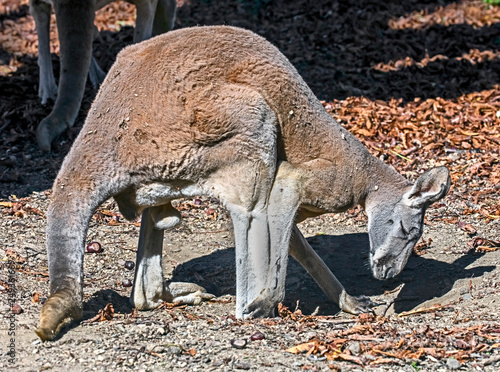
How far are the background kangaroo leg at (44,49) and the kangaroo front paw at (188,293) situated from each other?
4.19m

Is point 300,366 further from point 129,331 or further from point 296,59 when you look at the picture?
point 296,59

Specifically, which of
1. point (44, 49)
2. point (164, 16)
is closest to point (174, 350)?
point (44, 49)

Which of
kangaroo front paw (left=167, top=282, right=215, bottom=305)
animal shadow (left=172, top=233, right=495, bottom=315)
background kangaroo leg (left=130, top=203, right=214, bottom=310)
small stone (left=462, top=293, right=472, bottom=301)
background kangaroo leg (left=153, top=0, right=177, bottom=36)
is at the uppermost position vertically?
background kangaroo leg (left=153, top=0, right=177, bottom=36)

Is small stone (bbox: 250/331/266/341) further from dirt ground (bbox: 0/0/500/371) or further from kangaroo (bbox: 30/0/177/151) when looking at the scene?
kangaroo (bbox: 30/0/177/151)

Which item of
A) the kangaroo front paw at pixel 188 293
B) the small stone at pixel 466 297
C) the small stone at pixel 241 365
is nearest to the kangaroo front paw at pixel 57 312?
the small stone at pixel 241 365

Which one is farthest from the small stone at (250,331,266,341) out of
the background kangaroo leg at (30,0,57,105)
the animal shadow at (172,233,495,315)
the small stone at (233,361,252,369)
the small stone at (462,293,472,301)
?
the background kangaroo leg at (30,0,57,105)

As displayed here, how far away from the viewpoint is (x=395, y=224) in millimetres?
5035

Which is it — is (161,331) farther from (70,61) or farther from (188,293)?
(70,61)

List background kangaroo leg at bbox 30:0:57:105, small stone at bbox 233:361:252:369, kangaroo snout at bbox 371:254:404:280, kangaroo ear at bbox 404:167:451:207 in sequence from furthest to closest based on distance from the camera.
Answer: background kangaroo leg at bbox 30:0:57:105
kangaroo snout at bbox 371:254:404:280
kangaroo ear at bbox 404:167:451:207
small stone at bbox 233:361:252:369

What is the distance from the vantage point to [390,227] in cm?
505

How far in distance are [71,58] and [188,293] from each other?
3580 millimetres

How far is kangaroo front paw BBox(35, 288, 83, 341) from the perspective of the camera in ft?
12.5

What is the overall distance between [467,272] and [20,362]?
3499 mm

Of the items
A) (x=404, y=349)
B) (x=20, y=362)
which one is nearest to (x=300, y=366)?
(x=404, y=349)
